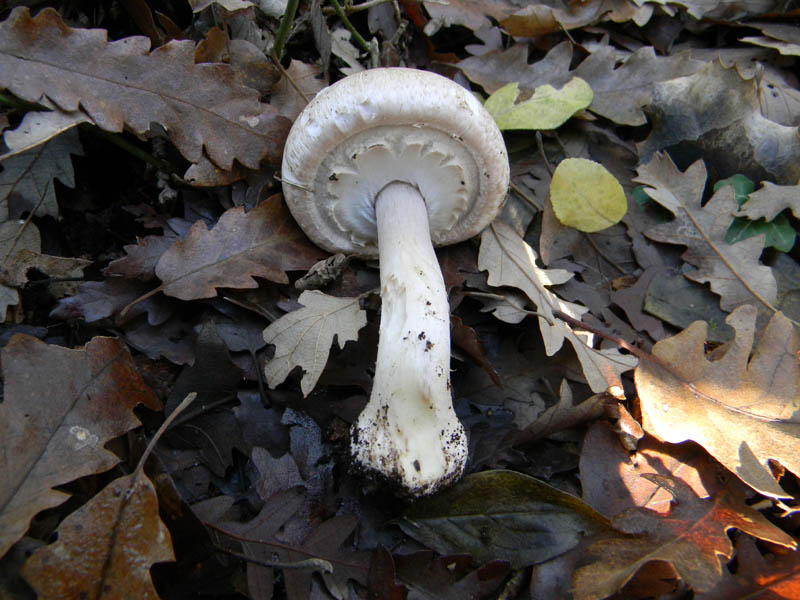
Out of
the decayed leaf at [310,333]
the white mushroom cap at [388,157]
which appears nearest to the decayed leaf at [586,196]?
the white mushroom cap at [388,157]

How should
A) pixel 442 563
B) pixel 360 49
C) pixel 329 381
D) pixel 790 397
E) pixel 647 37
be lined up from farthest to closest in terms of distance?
pixel 647 37 → pixel 360 49 → pixel 329 381 → pixel 790 397 → pixel 442 563

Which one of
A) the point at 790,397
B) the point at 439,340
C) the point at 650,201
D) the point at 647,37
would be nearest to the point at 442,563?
the point at 439,340

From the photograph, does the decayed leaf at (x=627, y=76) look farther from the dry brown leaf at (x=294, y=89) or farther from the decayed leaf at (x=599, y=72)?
the dry brown leaf at (x=294, y=89)

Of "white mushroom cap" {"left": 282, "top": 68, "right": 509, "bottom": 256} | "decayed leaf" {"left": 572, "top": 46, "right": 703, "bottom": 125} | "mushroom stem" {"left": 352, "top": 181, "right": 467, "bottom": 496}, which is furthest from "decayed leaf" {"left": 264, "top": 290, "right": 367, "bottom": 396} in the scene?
"decayed leaf" {"left": 572, "top": 46, "right": 703, "bottom": 125}

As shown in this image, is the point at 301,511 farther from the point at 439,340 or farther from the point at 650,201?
the point at 650,201

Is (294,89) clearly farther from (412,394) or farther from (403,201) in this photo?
(412,394)

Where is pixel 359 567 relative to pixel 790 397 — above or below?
below
